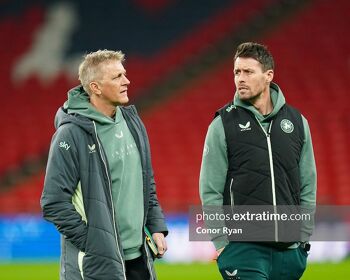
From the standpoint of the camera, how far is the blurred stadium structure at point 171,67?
47.5 feet

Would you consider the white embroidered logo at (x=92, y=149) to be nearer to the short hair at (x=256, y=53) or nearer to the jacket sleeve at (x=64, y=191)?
the jacket sleeve at (x=64, y=191)

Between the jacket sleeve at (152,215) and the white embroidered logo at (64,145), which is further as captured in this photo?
the jacket sleeve at (152,215)

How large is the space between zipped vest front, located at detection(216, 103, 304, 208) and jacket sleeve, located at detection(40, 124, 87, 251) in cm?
87

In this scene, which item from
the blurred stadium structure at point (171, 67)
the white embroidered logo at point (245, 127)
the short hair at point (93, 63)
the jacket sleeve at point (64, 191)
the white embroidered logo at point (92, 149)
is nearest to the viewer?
the jacket sleeve at point (64, 191)

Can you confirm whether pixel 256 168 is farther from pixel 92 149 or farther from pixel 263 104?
pixel 92 149

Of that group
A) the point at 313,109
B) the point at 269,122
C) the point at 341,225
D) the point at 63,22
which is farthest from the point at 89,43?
the point at 269,122

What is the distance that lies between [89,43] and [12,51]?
4.79ft

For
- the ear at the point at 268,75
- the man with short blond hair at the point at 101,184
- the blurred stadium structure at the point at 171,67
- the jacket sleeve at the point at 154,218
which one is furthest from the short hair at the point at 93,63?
the blurred stadium structure at the point at 171,67

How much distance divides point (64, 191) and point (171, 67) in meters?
Answer: 12.1

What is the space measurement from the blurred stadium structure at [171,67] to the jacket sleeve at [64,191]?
936cm

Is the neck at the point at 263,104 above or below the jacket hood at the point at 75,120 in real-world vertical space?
above

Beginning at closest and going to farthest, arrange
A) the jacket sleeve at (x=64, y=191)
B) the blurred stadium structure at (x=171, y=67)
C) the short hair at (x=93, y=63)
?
the jacket sleeve at (x=64, y=191) < the short hair at (x=93, y=63) < the blurred stadium structure at (x=171, y=67)

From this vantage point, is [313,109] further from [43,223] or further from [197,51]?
[43,223]

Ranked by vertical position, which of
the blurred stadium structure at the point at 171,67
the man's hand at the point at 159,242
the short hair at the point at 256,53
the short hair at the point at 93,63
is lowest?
the man's hand at the point at 159,242
